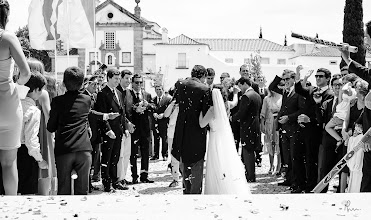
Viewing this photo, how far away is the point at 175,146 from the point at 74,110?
5.83 feet

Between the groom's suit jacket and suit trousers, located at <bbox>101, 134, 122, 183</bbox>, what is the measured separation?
197cm

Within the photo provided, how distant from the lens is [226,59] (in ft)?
291

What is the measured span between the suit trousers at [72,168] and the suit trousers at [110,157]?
272 cm

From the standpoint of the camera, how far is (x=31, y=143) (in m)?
5.92

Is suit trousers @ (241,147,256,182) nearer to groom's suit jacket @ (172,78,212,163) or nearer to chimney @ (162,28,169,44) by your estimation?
groom's suit jacket @ (172,78,212,163)

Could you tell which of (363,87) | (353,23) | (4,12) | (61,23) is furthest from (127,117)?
(353,23)

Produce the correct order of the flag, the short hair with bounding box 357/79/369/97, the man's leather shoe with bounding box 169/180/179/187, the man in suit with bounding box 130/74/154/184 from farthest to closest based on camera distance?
the flag → the man in suit with bounding box 130/74/154/184 → the man's leather shoe with bounding box 169/180/179/187 → the short hair with bounding box 357/79/369/97

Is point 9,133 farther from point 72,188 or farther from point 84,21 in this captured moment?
point 84,21

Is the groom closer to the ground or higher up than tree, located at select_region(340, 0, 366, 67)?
closer to the ground

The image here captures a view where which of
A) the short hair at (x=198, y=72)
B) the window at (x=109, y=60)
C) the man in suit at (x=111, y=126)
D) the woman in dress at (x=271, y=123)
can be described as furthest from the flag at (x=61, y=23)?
the window at (x=109, y=60)

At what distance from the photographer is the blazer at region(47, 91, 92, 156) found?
6.25 metres

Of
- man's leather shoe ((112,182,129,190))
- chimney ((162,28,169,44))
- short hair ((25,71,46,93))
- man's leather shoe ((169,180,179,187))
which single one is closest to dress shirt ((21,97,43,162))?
short hair ((25,71,46,93))

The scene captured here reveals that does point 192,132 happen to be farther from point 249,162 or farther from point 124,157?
point 249,162

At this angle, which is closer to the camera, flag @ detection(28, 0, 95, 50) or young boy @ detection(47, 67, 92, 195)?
young boy @ detection(47, 67, 92, 195)
